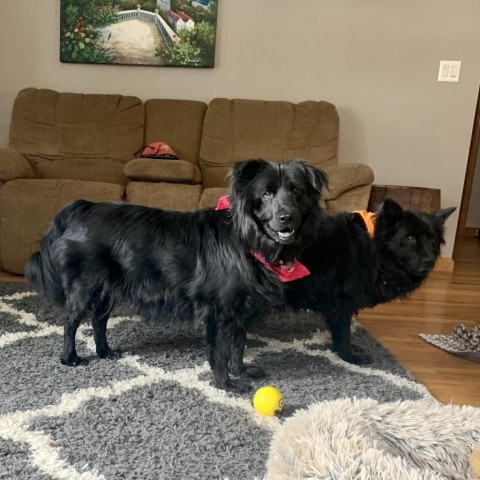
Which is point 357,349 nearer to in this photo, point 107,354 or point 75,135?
point 107,354

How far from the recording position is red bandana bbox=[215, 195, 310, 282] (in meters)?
1.73

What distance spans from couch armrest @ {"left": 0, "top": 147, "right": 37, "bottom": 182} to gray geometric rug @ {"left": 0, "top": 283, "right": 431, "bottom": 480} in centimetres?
90

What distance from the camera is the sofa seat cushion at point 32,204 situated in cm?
287

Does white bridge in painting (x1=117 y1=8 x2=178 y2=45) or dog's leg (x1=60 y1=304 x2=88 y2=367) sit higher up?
white bridge in painting (x1=117 y1=8 x2=178 y2=45)

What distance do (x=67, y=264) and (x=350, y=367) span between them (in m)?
1.19

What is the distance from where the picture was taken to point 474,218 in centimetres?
573

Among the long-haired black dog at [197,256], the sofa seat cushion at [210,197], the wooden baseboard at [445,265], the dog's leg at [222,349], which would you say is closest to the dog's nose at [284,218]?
the long-haired black dog at [197,256]

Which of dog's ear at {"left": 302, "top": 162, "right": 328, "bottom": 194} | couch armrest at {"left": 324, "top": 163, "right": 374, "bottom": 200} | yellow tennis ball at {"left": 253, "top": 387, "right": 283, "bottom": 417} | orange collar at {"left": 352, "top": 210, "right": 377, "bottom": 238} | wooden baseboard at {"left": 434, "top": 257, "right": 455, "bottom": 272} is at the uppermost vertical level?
dog's ear at {"left": 302, "top": 162, "right": 328, "bottom": 194}

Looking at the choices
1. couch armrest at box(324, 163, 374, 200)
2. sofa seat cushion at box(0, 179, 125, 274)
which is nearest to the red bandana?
couch armrest at box(324, 163, 374, 200)

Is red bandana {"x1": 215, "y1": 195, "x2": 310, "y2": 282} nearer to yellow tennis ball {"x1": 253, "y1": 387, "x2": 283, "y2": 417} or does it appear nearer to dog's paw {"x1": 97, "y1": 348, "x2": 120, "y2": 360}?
yellow tennis ball {"x1": 253, "y1": 387, "x2": 283, "y2": 417}

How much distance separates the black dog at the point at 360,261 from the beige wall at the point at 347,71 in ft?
6.81

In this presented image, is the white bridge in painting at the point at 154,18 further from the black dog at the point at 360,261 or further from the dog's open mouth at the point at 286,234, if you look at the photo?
the dog's open mouth at the point at 286,234

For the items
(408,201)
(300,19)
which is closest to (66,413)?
(408,201)

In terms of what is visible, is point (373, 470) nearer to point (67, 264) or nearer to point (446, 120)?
point (67, 264)
